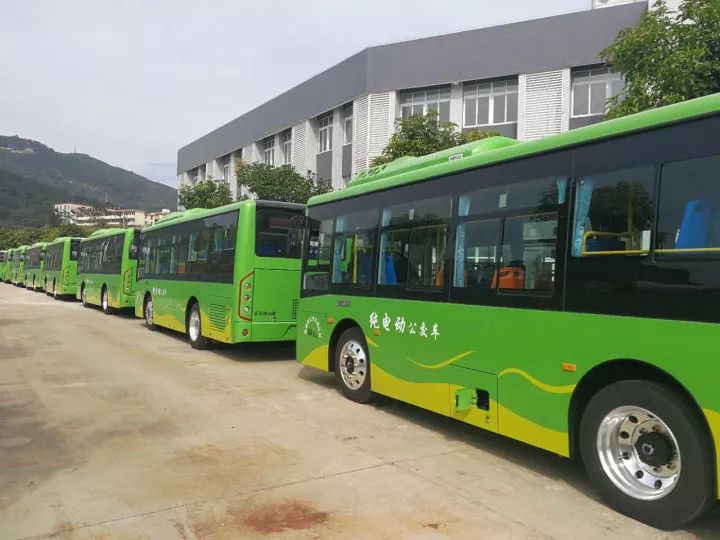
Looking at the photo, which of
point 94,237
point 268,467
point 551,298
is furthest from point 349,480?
point 94,237

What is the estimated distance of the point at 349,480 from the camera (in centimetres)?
485

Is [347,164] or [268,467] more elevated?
[347,164]

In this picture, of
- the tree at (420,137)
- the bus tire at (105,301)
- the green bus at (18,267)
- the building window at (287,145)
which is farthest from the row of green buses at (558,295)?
the green bus at (18,267)

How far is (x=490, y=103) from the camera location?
25.1m

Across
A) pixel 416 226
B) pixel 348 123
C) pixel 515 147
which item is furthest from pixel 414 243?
pixel 348 123

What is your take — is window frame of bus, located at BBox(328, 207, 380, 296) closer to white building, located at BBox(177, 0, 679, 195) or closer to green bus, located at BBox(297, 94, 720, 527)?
green bus, located at BBox(297, 94, 720, 527)

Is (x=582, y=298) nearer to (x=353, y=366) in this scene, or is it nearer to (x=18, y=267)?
(x=353, y=366)

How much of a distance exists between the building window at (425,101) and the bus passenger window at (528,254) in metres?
21.5

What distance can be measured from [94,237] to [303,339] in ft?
57.9

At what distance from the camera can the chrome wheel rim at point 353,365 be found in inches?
298

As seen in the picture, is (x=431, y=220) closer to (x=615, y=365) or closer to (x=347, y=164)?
(x=615, y=365)

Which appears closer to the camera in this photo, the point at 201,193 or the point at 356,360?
the point at 356,360

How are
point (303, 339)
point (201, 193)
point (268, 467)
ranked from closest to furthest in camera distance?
point (268, 467) < point (303, 339) < point (201, 193)

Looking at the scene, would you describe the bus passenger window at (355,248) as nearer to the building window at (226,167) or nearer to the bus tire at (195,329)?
the bus tire at (195,329)
